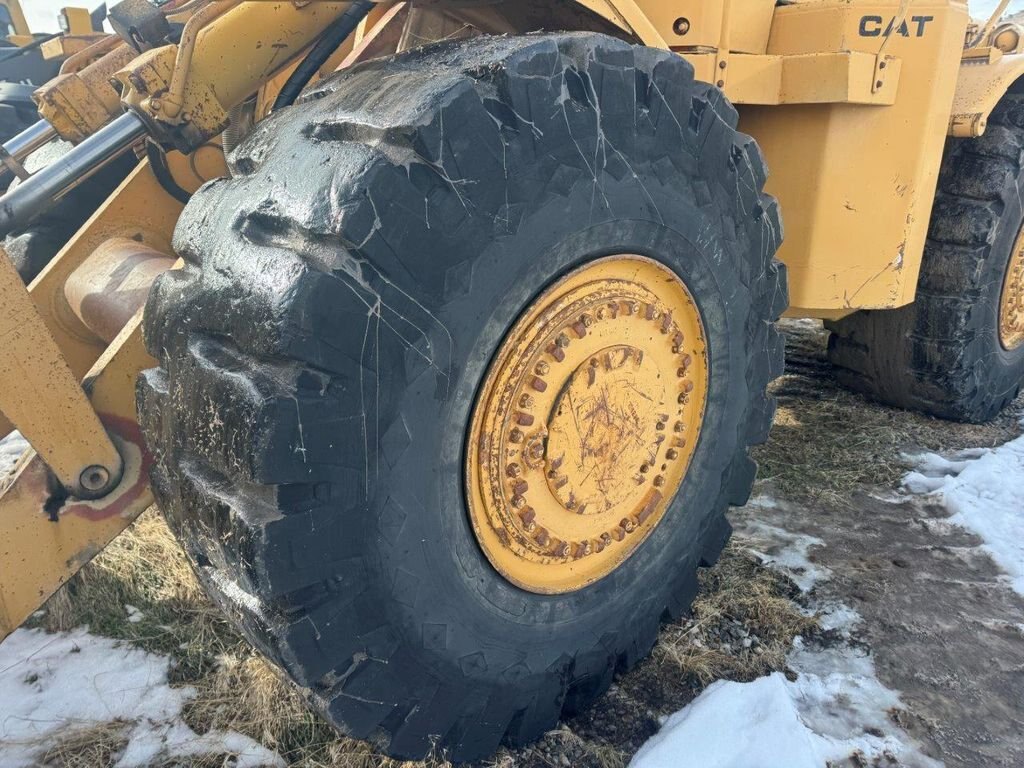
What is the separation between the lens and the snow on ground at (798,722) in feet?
6.29

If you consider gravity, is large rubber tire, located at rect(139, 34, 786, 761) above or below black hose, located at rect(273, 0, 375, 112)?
below

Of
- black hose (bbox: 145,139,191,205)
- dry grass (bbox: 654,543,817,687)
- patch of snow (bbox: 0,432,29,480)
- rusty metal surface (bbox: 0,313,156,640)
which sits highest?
black hose (bbox: 145,139,191,205)

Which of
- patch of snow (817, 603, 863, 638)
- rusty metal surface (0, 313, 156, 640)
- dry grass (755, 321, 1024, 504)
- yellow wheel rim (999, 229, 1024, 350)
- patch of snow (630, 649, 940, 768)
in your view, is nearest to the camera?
rusty metal surface (0, 313, 156, 640)

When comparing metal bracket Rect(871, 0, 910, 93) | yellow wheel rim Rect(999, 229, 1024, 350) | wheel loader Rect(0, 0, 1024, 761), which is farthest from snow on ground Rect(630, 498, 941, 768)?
yellow wheel rim Rect(999, 229, 1024, 350)

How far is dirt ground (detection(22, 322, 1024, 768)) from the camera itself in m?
1.99

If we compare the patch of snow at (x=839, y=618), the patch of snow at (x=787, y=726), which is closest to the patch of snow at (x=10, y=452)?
the patch of snow at (x=787, y=726)

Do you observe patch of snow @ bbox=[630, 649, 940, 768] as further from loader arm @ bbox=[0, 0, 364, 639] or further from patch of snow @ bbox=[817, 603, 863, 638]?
loader arm @ bbox=[0, 0, 364, 639]

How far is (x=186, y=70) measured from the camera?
7.43ft

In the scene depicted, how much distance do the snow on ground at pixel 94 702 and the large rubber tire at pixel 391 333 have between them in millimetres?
660

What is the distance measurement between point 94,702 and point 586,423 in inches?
63.1

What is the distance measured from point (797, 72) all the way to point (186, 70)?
78.3 inches

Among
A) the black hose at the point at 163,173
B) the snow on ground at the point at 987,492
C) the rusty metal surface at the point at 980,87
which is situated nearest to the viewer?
the black hose at the point at 163,173

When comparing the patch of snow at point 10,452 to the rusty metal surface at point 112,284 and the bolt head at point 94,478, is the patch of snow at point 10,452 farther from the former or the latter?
the bolt head at point 94,478

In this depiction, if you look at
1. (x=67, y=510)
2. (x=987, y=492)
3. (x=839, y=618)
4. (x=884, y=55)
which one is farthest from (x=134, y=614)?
(x=987, y=492)
